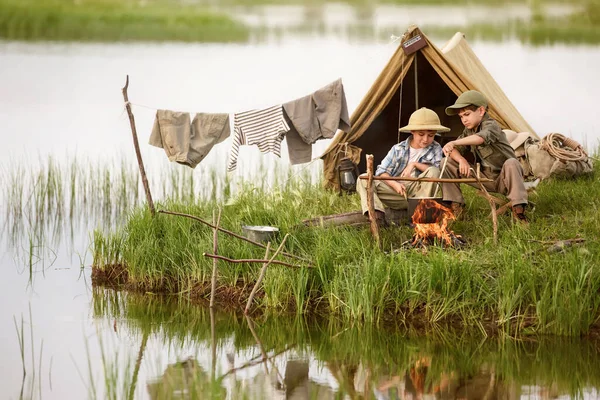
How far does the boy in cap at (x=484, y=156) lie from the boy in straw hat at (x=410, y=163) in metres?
0.18

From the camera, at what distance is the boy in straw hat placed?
838 centimetres

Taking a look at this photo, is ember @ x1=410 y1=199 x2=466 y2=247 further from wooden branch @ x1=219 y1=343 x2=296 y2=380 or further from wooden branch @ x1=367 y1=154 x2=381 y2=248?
wooden branch @ x1=219 y1=343 x2=296 y2=380

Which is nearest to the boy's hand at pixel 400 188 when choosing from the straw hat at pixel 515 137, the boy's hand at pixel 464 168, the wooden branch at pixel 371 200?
the wooden branch at pixel 371 200

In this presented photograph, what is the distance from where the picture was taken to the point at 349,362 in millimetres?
6348

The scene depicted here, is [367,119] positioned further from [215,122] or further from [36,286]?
[36,286]

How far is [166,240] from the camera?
8828mm

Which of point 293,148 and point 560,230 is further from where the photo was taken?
point 293,148

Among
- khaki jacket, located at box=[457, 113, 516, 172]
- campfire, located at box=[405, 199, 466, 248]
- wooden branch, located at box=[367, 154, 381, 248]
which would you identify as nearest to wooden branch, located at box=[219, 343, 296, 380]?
wooden branch, located at box=[367, 154, 381, 248]

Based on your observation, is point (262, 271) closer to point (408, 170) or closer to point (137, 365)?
point (137, 365)

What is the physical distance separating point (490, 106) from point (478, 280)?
12.7ft

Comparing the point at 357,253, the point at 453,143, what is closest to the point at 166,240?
the point at 357,253

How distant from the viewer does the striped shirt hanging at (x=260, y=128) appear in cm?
909

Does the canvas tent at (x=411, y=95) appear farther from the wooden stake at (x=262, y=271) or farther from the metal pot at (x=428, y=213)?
the wooden stake at (x=262, y=271)

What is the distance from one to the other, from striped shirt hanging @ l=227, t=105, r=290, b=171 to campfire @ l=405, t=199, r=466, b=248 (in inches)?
64.1
